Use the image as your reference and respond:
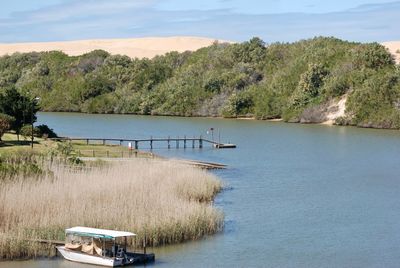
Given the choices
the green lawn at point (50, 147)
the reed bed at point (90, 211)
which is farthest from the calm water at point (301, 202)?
the green lawn at point (50, 147)

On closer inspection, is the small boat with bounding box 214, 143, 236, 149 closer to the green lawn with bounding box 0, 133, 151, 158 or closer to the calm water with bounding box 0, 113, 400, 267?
the calm water with bounding box 0, 113, 400, 267

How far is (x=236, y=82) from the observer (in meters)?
134

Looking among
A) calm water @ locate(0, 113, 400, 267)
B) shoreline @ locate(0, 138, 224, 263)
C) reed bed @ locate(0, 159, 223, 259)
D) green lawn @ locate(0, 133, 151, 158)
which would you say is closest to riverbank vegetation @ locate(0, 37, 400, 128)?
calm water @ locate(0, 113, 400, 267)

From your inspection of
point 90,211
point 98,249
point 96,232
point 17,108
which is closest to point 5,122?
point 17,108

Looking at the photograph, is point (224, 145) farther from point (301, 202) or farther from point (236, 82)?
point (236, 82)

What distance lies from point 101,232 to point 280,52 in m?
115

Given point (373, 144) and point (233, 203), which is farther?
point (373, 144)

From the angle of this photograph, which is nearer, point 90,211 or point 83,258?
point 83,258

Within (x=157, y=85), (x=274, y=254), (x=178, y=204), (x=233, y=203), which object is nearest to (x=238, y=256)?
(x=274, y=254)

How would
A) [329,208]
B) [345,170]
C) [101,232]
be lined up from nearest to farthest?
[101,232]
[329,208]
[345,170]

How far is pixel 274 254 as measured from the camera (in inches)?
1352

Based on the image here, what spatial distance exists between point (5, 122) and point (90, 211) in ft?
100

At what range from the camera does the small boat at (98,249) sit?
31.1 m

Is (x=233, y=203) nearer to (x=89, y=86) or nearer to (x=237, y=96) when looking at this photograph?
(x=237, y=96)
